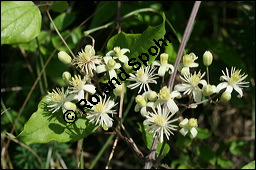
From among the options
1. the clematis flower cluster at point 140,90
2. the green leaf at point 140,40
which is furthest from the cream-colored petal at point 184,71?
the green leaf at point 140,40

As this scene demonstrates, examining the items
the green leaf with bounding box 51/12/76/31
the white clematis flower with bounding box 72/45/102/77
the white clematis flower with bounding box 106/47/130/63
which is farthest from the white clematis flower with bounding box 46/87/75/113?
the green leaf with bounding box 51/12/76/31

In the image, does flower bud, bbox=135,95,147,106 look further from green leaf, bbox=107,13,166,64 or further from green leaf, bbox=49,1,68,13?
green leaf, bbox=49,1,68,13

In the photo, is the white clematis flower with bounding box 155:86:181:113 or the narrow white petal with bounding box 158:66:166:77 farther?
the narrow white petal with bounding box 158:66:166:77

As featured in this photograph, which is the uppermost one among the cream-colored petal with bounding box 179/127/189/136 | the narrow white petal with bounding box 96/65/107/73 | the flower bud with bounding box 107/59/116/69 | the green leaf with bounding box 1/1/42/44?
the green leaf with bounding box 1/1/42/44

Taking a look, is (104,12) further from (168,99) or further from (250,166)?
(250,166)

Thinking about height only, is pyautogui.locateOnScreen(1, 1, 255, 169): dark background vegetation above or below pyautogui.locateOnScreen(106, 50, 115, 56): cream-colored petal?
below
